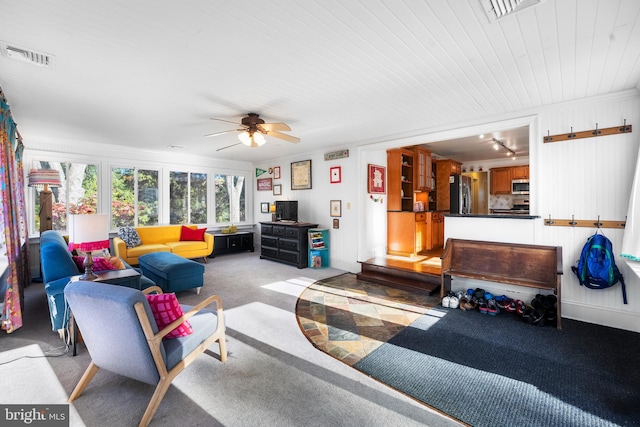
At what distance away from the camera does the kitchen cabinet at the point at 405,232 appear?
6.15 m

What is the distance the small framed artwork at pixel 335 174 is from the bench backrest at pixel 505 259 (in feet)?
8.66

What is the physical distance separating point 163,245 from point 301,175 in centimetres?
342

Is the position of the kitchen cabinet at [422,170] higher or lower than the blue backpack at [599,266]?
higher

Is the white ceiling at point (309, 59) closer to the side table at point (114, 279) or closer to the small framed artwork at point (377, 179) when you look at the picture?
the small framed artwork at point (377, 179)

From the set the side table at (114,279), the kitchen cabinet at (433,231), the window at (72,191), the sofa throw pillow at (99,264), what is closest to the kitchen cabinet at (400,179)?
the kitchen cabinet at (433,231)

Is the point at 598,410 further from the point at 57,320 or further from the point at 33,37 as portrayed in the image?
the point at 33,37

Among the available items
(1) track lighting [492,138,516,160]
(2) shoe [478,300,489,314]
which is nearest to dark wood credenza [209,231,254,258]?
(2) shoe [478,300,489,314]

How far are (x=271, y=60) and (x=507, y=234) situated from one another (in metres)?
3.70

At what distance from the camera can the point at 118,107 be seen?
3.68 metres

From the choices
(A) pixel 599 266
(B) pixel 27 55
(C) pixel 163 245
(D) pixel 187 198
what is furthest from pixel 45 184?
(A) pixel 599 266

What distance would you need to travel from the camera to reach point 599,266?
3.17m

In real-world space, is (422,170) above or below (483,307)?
above

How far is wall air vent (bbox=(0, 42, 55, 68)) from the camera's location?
7.38 ft

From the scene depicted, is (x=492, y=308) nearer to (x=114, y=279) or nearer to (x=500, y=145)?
(x=500, y=145)
